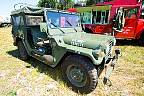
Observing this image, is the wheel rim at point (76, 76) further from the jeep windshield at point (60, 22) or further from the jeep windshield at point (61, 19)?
the jeep windshield at point (61, 19)

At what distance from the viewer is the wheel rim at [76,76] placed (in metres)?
4.64

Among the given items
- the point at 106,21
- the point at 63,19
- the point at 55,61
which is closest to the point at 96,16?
the point at 106,21

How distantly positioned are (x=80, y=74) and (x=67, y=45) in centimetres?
79

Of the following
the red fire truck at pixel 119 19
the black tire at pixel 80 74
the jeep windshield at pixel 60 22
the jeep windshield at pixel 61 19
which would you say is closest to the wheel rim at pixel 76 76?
the black tire at pixel 80 74

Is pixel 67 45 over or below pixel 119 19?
below

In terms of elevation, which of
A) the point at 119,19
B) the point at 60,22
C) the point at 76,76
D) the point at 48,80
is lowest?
the point at 48,80

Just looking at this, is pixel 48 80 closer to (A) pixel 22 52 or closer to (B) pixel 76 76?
(B) pixel 76 76

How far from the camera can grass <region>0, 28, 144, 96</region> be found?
4.86 meters

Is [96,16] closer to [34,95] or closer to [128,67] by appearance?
[128,67]

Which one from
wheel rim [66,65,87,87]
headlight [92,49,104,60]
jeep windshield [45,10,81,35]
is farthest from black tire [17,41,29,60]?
headlight [92,49,104,60]

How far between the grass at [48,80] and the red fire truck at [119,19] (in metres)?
2.60

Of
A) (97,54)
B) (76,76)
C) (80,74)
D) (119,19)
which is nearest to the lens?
(97,54)

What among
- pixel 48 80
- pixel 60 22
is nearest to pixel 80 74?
pixel 48 80

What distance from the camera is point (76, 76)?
480cm
